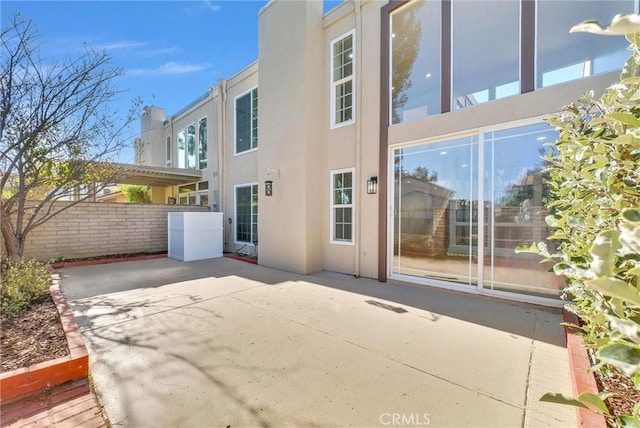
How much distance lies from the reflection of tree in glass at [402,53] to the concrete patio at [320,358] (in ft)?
13.2

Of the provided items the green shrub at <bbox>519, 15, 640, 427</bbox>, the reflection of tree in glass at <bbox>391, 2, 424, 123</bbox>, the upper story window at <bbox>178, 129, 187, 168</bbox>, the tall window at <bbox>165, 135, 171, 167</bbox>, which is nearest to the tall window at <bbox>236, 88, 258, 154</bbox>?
the upper story window at <bbox>178, 129, 187, 168</bbox>

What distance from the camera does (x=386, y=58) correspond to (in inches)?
236

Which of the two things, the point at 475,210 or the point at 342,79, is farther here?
the point at 342,79

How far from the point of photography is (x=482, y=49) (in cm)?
536

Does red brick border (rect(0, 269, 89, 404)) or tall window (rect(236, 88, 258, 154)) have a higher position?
tall window (rect(236, 88, 258, 154))

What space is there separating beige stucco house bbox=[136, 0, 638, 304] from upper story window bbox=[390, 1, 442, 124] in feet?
0.08

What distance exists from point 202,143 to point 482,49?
1011cm

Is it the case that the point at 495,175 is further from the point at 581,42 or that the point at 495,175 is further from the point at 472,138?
the point at 581,42

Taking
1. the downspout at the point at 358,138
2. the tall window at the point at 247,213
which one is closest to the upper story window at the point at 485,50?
the downspout at the point at 358,138

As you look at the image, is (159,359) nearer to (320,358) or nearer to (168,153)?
(320,358)

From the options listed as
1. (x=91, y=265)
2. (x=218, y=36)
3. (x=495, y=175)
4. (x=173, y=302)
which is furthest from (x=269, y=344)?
(x=218, y=36)

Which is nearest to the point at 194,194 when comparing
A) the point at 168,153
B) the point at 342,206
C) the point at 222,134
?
the point at 168,153

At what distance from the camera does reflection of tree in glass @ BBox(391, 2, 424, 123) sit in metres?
5.91

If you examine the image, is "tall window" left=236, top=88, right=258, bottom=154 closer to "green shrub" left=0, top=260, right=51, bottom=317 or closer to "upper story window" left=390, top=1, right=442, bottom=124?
"upper story window" left=390, top=1, right=442, bottom=124
